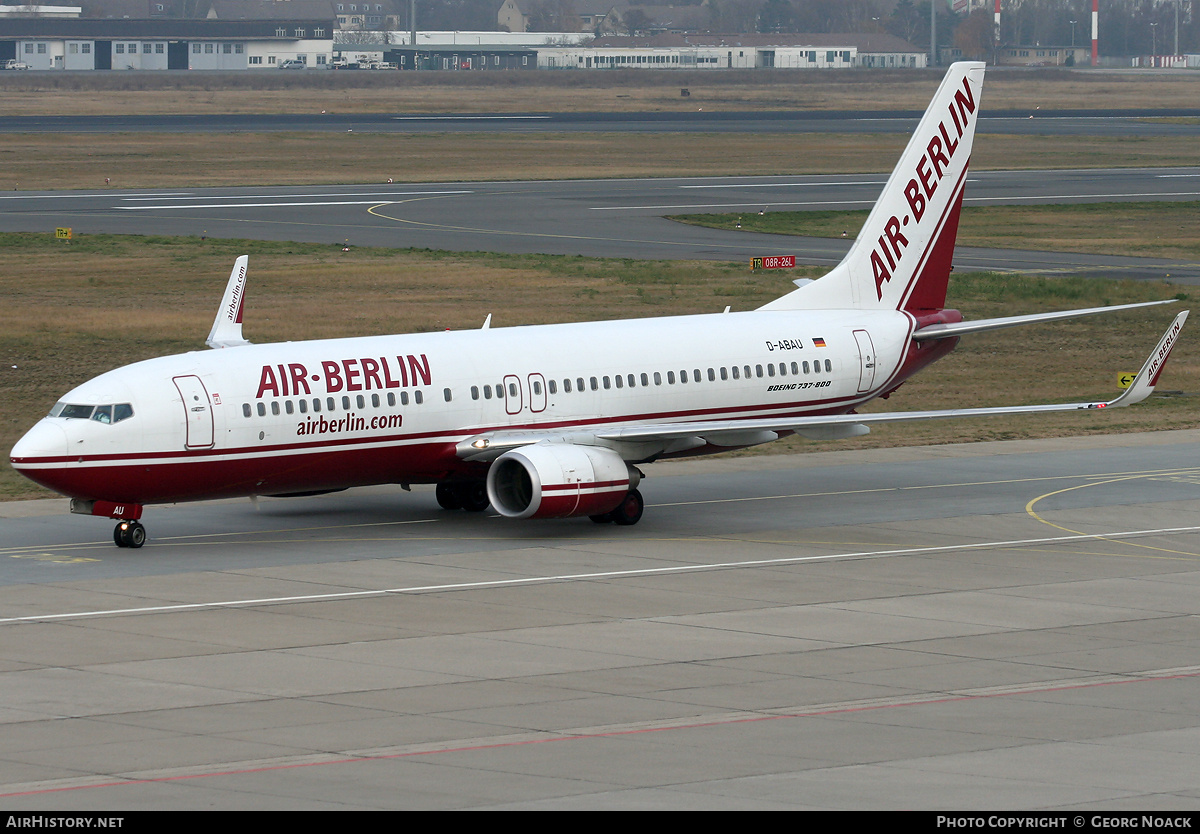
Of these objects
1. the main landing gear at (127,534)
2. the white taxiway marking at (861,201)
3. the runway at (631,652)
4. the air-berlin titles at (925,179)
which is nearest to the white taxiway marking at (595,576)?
the runway at (631,652)

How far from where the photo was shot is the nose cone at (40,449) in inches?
1442

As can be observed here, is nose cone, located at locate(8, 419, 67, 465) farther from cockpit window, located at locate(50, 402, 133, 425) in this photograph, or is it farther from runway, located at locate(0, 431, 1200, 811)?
runway, located at locate(0, 431, 1200, 811)

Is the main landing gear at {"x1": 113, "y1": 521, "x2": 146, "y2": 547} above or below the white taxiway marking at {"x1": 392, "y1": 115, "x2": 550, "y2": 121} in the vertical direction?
below

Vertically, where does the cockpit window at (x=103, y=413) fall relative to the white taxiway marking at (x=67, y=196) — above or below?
below

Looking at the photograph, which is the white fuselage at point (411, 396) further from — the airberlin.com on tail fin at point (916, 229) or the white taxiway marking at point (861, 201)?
the white taxiway marking at point (861, 201)

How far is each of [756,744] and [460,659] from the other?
6.86 m

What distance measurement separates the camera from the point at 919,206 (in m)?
49.0

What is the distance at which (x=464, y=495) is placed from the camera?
4316cm

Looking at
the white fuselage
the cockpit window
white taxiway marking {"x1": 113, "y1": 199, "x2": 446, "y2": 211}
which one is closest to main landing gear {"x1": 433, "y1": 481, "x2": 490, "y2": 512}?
the white fuselage

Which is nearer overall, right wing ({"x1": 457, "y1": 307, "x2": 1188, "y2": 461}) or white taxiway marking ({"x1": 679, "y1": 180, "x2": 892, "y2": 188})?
right wing ({"x1": 457, "y1": 307, "x2": 1188, "y2": 461})

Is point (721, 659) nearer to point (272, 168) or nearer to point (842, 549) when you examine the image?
point (842, 549)

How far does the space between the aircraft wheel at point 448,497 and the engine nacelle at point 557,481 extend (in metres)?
3.21

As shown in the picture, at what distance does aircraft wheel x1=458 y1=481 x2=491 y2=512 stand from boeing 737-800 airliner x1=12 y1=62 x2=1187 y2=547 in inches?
2.0

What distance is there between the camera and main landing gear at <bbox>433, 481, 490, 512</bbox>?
4309cm
